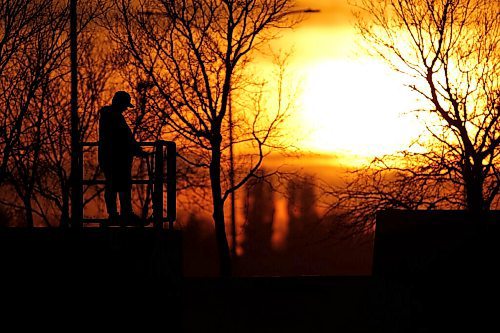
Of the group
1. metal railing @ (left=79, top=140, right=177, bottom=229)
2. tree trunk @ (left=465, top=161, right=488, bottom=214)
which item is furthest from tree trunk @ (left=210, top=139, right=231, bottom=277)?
metal railing @ (left=79, top=140, right=177, bottom=229)

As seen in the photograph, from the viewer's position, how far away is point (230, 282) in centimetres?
2661

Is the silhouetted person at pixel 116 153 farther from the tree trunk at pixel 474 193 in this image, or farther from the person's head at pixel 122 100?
the tree trunk at pixel 474 193

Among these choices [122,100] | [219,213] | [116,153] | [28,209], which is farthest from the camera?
[28,209]

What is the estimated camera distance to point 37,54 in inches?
1499

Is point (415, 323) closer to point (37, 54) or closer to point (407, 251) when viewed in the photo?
point (407, 251)

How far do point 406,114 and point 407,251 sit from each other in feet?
43.0

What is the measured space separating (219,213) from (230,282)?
9.09 meters

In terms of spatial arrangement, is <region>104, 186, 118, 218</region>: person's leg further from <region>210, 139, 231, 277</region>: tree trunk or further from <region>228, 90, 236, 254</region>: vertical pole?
<region>228, 90, 236, 254</region>: vertical pole

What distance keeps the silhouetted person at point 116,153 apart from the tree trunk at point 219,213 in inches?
643

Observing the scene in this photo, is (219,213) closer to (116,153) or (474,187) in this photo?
(474,187)

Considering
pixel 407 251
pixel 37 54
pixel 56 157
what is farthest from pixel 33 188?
pixel 407 251

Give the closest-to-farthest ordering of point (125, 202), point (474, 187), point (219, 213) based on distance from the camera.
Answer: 1. point (125, 202)
2. point (474, 187)
3. point (219, 213)

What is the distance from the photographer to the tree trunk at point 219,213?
114 ft

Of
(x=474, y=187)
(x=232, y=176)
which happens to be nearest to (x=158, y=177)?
(x=474, y=187)
